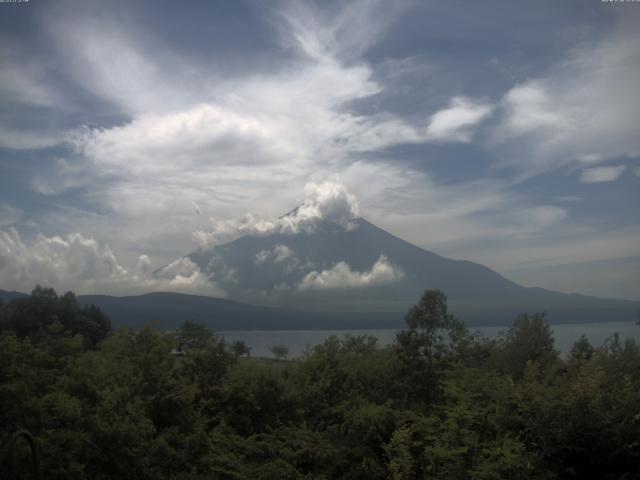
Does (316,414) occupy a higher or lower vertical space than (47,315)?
lower

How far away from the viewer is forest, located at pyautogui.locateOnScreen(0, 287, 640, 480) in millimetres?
12867

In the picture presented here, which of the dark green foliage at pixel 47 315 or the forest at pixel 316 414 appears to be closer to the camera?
the forest at pixel 316 414

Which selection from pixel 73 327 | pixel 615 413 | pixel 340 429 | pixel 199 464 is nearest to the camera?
pixel 615 413

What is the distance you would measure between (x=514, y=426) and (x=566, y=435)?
144 centimetres

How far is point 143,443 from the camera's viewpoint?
13.3m

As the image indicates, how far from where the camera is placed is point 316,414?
64.0ft

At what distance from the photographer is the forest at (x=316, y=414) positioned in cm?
1287

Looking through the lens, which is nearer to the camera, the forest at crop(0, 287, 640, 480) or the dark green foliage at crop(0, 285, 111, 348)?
the forest at crop(0, 287, 640, 480)

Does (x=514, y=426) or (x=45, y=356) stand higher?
(x=45, y=356)

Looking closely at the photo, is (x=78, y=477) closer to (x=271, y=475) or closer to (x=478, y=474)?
(x=271, y=475)

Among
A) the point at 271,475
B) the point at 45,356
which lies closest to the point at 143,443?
the point at 271,475

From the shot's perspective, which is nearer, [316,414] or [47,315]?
[316,414]

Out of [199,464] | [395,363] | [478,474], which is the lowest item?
[199,464]

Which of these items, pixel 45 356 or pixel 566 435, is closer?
pixel 566 435
